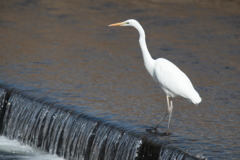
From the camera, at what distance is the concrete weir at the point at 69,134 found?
5469mm

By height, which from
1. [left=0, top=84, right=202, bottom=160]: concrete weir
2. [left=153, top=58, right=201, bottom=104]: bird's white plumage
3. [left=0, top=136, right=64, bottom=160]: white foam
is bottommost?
[left=0, top=136, right=64, bottom=160]: white foam

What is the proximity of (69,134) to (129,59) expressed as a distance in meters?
3.34

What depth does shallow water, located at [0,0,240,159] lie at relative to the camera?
20.3 feet

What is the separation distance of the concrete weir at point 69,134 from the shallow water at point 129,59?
0.19 meters

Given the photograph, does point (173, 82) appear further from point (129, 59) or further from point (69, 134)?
A: point (129, 59)

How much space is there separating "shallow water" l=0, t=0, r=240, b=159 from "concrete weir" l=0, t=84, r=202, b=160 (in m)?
0.19

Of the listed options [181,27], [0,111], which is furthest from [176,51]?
[0,111]

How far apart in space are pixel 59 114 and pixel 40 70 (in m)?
1.97

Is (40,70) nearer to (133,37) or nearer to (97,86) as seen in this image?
(97,86)

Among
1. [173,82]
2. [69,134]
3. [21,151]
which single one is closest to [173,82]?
[173,82]

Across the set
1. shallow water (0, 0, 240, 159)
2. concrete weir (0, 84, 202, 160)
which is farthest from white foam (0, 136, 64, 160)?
shallow water (0, 0, 240, 159)

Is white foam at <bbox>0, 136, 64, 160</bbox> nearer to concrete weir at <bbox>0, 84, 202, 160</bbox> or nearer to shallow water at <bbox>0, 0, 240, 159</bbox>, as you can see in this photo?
concrete weir at <bbox>0, 84, 202, 160</bbox>

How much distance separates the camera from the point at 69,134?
654cm

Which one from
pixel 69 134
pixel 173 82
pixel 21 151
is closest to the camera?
pixel 173 82
